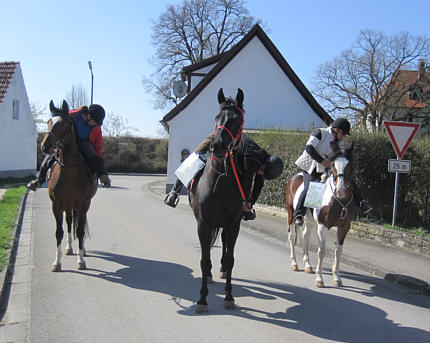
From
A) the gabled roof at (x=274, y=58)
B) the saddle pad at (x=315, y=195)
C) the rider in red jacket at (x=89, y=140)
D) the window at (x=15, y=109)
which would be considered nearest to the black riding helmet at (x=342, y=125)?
the saddle pad at (x=315, y=195)

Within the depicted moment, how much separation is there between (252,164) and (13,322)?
3.33 meters

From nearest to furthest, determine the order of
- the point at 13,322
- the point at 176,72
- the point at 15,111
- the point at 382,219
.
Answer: the point at 13,322 → the point at 382,219 → the point at 15,111 → the point at 176,72

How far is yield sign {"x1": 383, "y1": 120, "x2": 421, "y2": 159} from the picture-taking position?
8609 mm

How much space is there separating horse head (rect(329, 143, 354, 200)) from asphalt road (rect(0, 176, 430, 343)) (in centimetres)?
149

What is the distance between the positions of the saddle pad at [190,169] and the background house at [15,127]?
2275 centimetres

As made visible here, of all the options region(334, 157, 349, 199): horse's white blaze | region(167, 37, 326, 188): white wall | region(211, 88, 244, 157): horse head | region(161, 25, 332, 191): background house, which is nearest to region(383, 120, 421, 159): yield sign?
region(334, 157, 349, 199): horse's white blaze

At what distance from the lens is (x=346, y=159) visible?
6.06m

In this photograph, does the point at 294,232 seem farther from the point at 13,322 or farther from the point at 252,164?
the point at 13,322

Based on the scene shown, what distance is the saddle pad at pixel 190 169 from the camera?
5559mm

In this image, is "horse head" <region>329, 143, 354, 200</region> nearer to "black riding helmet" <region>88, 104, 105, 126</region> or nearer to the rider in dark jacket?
the rider in dark jacket

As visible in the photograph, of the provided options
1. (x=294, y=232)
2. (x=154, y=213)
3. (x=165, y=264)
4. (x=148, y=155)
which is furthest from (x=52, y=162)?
(x=148, y=155)

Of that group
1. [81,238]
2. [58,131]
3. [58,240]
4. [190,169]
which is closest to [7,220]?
[58,240]

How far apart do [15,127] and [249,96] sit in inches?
641

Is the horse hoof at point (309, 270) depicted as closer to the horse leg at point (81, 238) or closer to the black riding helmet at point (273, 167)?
the black riding helmet at point (273, 167)
